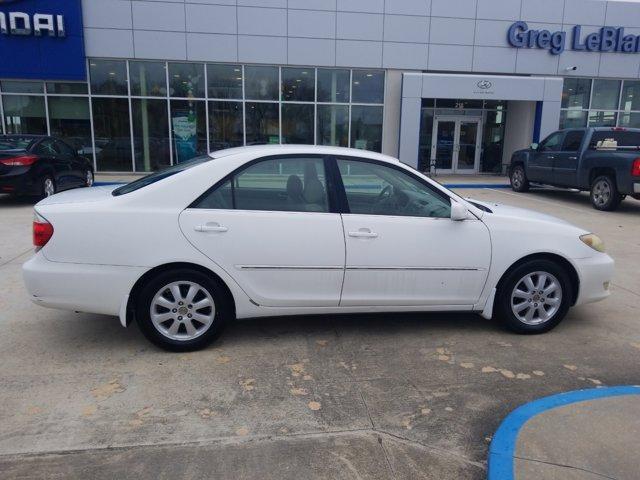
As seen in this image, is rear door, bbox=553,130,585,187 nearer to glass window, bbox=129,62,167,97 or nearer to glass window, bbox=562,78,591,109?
glass window, bbox=562,78,591,109

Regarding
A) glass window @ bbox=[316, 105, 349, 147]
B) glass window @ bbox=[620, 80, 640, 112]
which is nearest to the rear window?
glass window @ bbox=[316, 105, 349, 147]

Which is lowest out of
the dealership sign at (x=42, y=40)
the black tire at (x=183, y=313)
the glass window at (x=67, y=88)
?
the black tire at (x=183, y=313)

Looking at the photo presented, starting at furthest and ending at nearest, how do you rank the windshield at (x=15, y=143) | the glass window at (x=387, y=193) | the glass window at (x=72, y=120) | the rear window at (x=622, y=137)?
1. the glass window at (x=72, y=120)
2. the rear window at (x=622, y=137)
3. the windshield at (x=15, y=143)
4. the glass window at (x=387, y=193)

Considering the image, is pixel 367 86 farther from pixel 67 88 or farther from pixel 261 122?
pixel 67 88

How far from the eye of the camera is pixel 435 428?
126 inches

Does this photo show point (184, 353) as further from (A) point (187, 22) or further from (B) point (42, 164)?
(A) point (187, 22)

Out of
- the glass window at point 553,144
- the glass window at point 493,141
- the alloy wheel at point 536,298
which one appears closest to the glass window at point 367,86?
the glass window at point 493,141

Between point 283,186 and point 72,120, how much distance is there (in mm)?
16372

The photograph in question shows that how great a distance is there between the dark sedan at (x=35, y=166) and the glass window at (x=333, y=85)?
901 cm

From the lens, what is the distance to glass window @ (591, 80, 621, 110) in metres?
20.0

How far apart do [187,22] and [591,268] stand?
52.9 feet

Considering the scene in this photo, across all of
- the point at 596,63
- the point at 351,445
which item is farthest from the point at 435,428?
the point at 596,63

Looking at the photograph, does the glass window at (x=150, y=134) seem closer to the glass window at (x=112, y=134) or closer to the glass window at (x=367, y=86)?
the glass window at (x=112, y=134)

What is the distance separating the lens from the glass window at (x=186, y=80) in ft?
58.1
